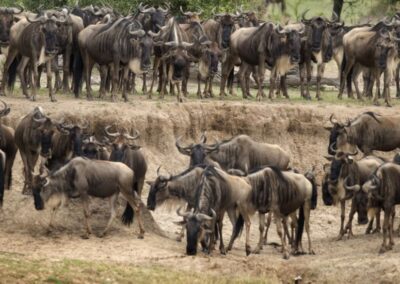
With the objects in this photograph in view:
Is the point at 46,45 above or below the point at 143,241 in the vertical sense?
above

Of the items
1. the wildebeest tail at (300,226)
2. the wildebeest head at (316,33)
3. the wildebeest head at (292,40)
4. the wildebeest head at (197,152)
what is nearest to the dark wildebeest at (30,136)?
the wildebeest head at (197,152)

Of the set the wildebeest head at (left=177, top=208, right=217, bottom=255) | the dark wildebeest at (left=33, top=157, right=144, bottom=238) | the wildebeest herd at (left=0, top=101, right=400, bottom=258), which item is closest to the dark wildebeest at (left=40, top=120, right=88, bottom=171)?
the wildebeest herd at (left=0, top=101, right=400, bottom=258)

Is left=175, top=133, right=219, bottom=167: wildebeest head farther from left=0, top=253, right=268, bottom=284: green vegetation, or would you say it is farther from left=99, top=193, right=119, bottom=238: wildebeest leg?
left=0, top=253, right=268, bottom=284: green vegetation

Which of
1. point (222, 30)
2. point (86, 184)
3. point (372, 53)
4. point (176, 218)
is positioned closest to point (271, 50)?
point (372, 53)

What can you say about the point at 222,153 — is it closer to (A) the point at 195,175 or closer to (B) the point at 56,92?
(A) the point at 195,175

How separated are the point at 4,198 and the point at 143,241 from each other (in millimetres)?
2545

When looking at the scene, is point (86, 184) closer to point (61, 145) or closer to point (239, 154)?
point (61, 145)

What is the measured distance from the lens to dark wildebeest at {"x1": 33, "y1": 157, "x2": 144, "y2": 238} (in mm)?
22750

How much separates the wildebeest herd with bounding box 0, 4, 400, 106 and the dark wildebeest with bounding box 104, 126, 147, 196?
14.1ft

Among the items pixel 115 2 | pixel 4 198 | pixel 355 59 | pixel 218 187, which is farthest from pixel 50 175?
pixel 115 2

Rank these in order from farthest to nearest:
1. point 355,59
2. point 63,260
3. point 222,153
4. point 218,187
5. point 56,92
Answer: point 355,59 < point 56,92 < point 222,153 < point 218,187 < point 63,260

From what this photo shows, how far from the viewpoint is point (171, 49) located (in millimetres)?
30109

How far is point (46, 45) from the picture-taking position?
92.2 feet

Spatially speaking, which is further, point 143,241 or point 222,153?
point 222,153
